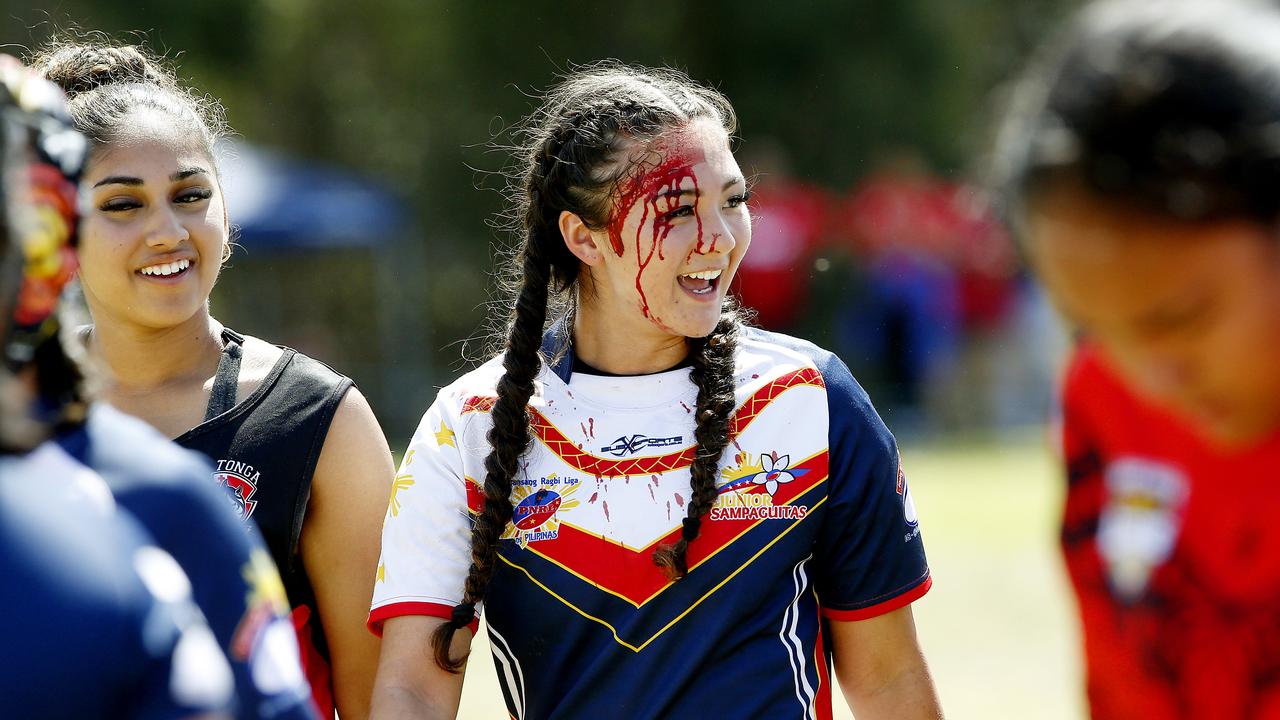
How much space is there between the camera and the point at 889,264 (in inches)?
545

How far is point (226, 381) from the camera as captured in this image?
10.3 ft

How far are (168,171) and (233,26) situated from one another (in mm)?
16562

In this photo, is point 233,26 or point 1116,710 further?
point 233,26

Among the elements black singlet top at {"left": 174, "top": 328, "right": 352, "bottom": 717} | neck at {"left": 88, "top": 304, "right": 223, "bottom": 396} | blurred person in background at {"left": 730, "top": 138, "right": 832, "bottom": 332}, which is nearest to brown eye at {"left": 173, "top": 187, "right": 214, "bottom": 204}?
neck at {"left": 88, "top": 304, "right": 223, "bottom": 396}

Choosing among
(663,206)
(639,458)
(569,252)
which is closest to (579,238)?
(569,252)

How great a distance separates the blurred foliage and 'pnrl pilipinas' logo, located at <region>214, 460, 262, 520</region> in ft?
40.8

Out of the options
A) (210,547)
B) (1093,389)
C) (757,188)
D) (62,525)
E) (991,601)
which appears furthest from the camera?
(757,188)

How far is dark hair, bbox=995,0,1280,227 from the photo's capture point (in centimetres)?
143

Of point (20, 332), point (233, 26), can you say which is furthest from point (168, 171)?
point (233, 26)

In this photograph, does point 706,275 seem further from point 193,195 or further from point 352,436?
point 193,195

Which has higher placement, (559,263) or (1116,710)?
(559,263)

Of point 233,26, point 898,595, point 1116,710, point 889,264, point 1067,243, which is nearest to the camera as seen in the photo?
point 1067,243

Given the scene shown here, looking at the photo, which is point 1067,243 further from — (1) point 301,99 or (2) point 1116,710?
(1) point 301,99

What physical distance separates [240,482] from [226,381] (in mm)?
264
